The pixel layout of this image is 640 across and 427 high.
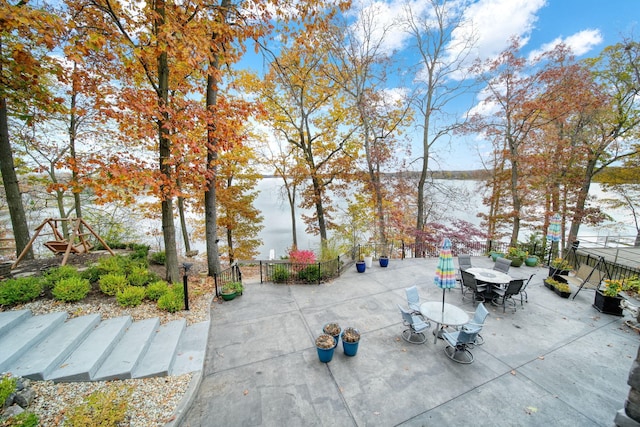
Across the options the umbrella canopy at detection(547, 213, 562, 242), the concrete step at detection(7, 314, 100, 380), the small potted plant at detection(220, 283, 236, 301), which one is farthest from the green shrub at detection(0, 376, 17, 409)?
the umbrella canopy at detection(547, 213, 562, 242)

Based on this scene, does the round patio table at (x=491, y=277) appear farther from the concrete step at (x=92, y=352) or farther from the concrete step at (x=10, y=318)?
the concrete step at (x=10, y=318)

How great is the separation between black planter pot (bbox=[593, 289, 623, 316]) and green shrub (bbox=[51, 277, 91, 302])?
487 inches

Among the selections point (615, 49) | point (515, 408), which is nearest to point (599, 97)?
point (615, 49)

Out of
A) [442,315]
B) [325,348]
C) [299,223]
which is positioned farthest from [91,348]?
[299,223]

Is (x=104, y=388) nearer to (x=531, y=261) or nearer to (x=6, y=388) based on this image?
(x=6, y=388)

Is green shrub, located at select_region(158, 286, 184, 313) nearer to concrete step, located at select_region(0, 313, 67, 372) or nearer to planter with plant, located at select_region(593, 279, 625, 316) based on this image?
concrete step, located at select_region(0, 313, 67, 372)

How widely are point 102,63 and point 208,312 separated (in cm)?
729

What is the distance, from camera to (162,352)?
4098mm

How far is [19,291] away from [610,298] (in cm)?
1331

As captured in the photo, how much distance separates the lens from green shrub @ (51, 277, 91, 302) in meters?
4.62

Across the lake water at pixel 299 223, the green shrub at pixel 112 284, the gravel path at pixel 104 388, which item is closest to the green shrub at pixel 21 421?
the gravel path at pixel 104 388

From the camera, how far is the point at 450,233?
48.6 ft

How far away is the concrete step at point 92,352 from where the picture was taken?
10.7 feet

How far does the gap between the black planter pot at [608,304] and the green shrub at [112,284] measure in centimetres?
1193
